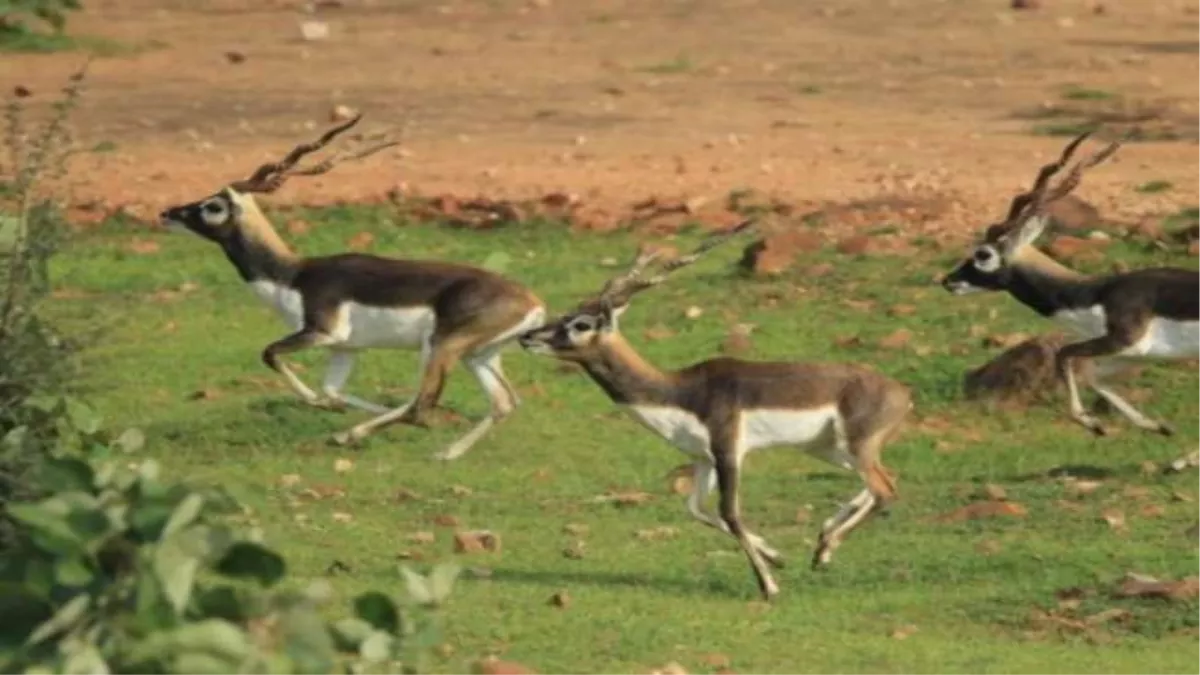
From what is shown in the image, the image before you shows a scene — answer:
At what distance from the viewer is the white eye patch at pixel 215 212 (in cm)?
1448

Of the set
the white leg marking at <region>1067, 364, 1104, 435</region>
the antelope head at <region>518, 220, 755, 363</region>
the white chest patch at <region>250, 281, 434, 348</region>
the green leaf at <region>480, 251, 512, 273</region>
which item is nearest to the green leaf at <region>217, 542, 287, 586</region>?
the antelope head at <region>518, 220, 755, 363</region>

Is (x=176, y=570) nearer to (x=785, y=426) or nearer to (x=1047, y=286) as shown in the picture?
(x=785, y=426)

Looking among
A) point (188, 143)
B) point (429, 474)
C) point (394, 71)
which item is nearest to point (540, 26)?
point (394, 71)

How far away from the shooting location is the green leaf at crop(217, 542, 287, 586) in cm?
642

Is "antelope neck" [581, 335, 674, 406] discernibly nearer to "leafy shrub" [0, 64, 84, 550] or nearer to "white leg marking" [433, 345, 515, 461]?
"white leg marking" [433, 345, 515, 461]

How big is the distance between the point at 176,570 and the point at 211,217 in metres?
8.44

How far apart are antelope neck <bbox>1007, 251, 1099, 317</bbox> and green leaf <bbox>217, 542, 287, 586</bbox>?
7.51m

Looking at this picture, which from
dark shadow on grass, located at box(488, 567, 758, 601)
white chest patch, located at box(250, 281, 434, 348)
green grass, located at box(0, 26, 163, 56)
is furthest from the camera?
green grass, located at box(0, 26, 163, 56)

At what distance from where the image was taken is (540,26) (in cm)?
2523

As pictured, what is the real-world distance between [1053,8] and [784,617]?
1587 centimetres

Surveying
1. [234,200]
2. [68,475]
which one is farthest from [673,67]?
[68,475]

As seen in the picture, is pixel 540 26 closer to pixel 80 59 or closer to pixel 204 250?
pixel 80 59

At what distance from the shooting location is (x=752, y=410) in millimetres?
10945

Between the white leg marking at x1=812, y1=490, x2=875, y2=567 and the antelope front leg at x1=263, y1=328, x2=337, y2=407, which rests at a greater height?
the white leg marking at x1=812, y1=490, x2=875, y2=567
